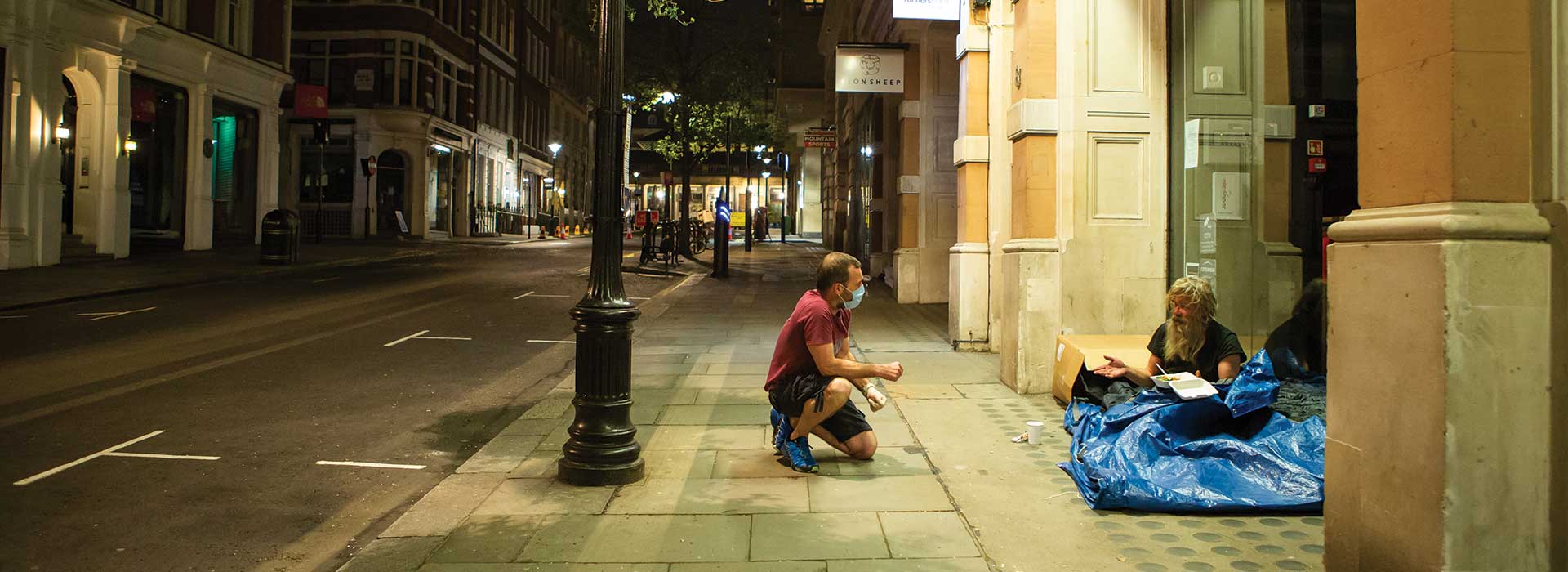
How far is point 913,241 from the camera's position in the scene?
15.7m

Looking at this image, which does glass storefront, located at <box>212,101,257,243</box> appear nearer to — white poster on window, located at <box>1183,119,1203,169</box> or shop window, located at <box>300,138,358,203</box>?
shop window, located at <box>300,138,358,203</box>

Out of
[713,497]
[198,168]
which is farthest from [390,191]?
[713,497]

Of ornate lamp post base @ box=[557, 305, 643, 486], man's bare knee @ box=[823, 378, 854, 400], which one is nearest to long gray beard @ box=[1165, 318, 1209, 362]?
man's bare knee @ box=[823, 378, 854, 400]

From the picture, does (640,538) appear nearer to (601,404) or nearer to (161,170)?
(601,404)

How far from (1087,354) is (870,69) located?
8.15 meters

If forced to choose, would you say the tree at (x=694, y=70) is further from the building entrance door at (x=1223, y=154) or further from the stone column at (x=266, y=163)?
the building entrance door at (x=1223, y=154)

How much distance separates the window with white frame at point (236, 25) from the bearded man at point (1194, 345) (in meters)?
26.7

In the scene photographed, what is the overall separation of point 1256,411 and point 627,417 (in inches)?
129

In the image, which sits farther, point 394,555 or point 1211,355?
point 1211,355

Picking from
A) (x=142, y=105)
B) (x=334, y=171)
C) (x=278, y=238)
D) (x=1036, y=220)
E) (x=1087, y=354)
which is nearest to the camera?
(x=1087, y=354)

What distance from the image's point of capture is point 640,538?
13.1ft

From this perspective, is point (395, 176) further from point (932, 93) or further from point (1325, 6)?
point (1325, 6)

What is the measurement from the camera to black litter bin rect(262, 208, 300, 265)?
19.6 metres

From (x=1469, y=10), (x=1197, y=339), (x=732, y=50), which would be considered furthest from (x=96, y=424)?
(x=732, y=50)
